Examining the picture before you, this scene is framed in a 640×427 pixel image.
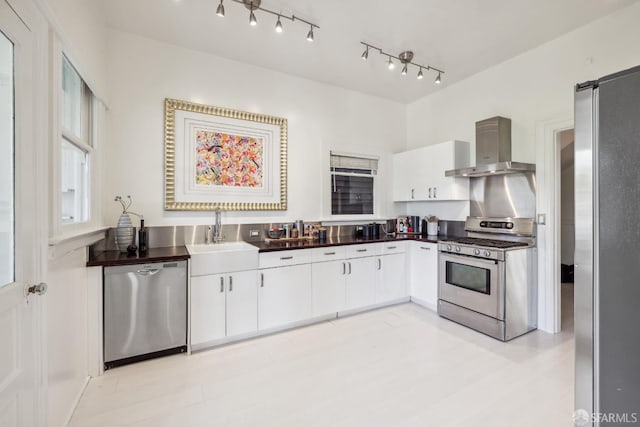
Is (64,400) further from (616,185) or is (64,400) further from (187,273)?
(616,185)

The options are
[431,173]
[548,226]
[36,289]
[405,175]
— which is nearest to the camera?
[36,289]

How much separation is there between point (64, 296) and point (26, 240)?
2.19ft

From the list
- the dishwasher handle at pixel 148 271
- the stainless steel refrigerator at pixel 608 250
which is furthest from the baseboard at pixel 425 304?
the dishwasher handle at pixel 148 271

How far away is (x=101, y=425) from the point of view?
1747 millimetres

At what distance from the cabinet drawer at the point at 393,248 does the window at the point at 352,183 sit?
0.72 meters

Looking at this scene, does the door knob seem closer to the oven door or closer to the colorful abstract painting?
the colorful abstract painting

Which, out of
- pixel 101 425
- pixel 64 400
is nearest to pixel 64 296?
pixel 64 400

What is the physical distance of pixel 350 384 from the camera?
215cm

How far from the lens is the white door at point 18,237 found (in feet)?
3.77

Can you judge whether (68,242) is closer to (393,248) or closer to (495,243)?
(393,248)

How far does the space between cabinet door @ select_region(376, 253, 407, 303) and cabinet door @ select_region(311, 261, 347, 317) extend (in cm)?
56

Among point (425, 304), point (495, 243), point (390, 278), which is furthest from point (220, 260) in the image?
point (495, 243)

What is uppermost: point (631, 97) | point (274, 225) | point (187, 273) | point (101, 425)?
point (631, 97)

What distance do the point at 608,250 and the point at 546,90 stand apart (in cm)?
270
